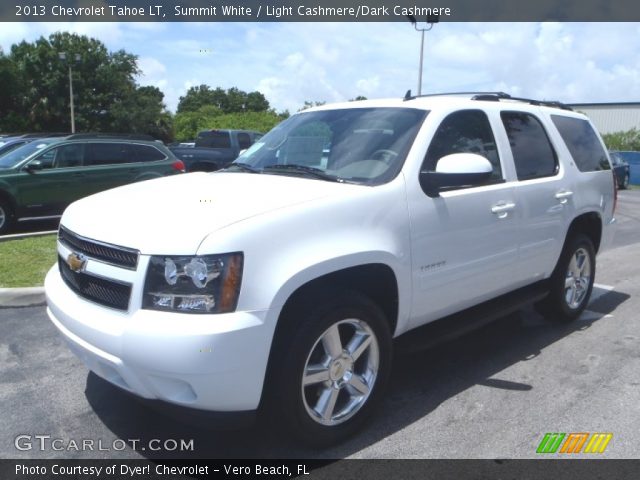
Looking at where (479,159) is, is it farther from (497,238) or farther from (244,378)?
(244,378)

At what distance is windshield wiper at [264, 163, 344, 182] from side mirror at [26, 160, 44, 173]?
24.3ft

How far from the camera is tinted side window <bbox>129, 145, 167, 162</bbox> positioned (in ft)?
36.3

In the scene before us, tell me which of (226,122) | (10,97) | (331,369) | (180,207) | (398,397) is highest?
(10,97)

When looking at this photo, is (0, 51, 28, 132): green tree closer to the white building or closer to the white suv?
the white building

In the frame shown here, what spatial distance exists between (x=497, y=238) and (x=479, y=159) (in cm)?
75

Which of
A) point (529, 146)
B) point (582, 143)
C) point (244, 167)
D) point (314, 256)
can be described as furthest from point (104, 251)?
point (582, 143)

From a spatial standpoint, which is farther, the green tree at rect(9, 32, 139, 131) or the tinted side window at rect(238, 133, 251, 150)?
the green tree at rect(9, 32, 139, 131)

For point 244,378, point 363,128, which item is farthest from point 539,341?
point 244,378

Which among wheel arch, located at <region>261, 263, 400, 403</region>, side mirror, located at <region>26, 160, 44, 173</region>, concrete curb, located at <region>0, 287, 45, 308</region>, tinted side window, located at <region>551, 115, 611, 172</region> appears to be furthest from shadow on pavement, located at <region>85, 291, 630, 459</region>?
side mirror, located at <region>26, 160, 44, 173</region>

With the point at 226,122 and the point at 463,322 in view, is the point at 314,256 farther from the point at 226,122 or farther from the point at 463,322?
the point at 226,122

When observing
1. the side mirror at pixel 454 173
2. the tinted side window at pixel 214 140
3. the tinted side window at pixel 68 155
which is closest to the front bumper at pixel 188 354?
the side mirror at pixel 454 173

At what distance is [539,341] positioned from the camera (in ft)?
16.1

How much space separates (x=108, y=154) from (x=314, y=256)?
892cm

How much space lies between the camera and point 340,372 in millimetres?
3168
